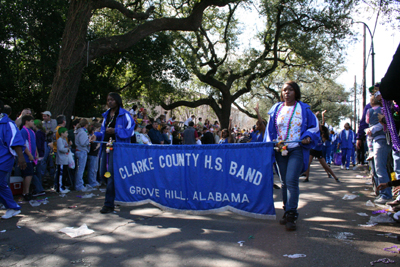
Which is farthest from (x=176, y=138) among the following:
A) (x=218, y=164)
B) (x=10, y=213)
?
(x=218, y=164)

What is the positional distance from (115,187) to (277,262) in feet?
10.9

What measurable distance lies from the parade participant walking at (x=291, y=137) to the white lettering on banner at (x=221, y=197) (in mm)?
627

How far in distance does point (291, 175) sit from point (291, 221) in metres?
0.64

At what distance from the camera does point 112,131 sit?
5625 mm

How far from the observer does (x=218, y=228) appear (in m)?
4.50

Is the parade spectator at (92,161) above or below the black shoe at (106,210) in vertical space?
above

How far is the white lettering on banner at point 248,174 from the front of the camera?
4.62 meters

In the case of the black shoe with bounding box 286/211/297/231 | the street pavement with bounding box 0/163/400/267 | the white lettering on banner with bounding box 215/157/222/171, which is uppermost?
the white lettering on banner with bounding box 215/157/222/171

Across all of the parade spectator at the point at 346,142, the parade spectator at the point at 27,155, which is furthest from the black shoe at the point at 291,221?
the parade spectator at the point at 346,142

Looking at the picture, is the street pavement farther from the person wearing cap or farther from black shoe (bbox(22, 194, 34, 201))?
the person wearing cap

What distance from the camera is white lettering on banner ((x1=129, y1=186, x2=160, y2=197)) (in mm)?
5352

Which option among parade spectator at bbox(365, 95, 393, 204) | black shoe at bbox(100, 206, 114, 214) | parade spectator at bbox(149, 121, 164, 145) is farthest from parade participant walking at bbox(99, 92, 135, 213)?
parade spectator at bbox(149, 121, 164, 145)

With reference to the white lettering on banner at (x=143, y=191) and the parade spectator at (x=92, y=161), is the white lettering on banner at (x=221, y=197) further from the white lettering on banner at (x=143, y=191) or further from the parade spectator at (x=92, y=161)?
the parade spectator at (x=92, y=161)

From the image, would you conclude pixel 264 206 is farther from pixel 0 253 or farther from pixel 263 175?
pixel 0 253
